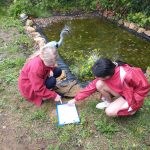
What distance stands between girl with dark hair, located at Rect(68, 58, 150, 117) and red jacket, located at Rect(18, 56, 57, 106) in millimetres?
532

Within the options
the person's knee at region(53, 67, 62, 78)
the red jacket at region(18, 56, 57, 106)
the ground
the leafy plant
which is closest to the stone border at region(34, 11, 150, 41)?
the leafy plant

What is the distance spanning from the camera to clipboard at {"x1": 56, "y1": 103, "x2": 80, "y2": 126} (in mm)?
4195

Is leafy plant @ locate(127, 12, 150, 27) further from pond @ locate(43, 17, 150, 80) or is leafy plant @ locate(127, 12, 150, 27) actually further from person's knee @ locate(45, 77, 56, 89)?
person's knee @ locate(45, 77, 56, 89)

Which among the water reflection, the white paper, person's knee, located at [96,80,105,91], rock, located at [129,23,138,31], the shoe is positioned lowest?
the water reflection

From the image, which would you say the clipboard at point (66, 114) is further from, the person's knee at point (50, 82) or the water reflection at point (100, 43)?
the water reflection at point (100, 43)

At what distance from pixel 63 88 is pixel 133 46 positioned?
2.66 meters

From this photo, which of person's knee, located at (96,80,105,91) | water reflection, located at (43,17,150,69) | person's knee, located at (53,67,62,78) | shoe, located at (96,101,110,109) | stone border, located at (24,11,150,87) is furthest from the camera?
stone border, located at (24,11,150,87)

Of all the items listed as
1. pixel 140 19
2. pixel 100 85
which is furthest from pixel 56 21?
pixel 100 85

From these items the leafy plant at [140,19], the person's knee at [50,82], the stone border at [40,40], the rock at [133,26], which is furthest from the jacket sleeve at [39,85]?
the rock at [133,26]

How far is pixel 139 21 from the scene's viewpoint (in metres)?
7.87

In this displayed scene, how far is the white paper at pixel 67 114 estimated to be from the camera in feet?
13.8

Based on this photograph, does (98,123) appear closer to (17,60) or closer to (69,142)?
(69,142)

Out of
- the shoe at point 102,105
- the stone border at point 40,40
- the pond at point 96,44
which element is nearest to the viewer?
the shoe at point 102,105

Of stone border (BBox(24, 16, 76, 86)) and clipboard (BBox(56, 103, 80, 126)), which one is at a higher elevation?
clipboard (BBox(56, 103, 80, 126))
